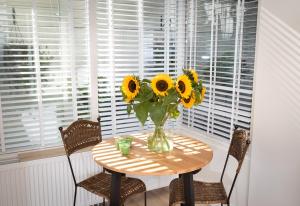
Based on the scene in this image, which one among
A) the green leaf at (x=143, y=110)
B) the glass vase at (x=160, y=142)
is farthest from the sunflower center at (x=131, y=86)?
the glass vase at (x=160, y=142)

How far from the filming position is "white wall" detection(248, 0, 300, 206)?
2.02 metres

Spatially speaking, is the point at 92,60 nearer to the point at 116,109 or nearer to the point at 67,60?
the point at 67,60

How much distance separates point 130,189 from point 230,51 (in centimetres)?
154

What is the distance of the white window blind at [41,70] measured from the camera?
2541 mm

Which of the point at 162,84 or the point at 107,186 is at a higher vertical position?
the point at 162,84

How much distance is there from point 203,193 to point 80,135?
117cm

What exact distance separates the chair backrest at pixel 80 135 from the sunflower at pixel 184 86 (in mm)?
1103

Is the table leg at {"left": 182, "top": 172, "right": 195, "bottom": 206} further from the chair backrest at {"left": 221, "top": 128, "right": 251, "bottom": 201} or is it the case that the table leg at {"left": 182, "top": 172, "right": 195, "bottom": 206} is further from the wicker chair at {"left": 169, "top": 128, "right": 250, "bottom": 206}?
the chair backrest at {"left": 221, "top": 128, "right": 251, "bottom": 201}

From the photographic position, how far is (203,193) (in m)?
2.23

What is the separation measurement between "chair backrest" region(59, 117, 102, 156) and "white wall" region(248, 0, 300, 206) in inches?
55.9

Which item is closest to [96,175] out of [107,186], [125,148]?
[107,186]

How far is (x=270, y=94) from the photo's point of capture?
2.20m

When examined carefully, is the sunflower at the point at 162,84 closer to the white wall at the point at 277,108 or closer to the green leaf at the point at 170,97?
the green leaf at the point at 170,97

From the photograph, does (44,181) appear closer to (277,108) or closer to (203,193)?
(203,193)
